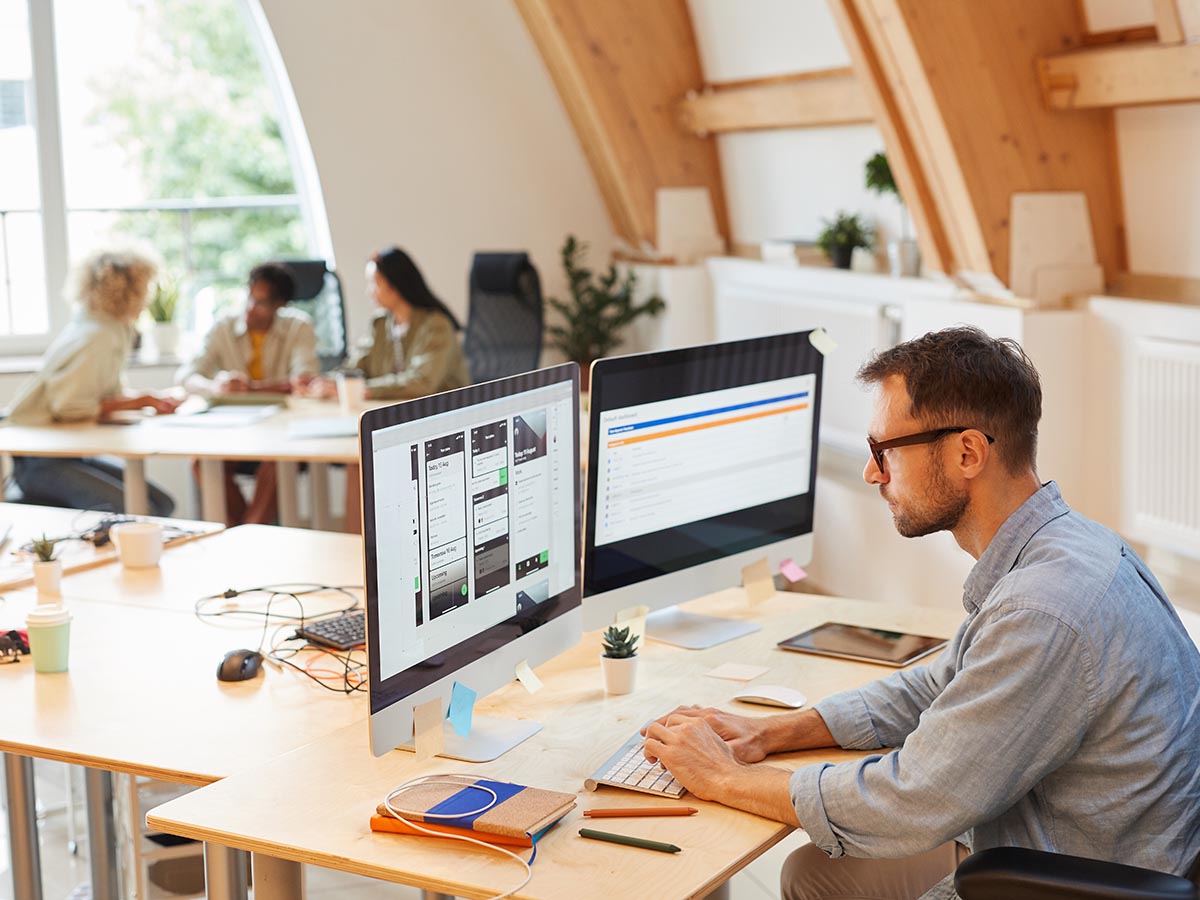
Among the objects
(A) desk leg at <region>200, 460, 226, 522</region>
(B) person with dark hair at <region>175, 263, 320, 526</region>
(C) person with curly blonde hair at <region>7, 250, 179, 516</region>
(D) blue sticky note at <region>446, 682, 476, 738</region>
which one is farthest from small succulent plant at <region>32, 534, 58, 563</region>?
(B) person with dark hair at <region>175, 263, 320, 526</region>

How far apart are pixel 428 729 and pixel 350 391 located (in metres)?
3.06

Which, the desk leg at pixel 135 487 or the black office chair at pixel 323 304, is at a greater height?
the black office chair at pixel 323 304

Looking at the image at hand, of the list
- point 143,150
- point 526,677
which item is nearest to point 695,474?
point 526,677

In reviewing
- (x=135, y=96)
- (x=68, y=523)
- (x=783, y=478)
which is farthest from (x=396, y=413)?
(x=135, y=96)

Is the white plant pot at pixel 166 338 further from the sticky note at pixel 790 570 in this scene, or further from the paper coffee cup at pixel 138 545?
the sticky note at pixel 790 570

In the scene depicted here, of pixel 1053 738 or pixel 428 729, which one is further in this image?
pixel 428 729

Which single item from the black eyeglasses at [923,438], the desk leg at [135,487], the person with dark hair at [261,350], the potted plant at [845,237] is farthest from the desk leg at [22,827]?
the potted plant at [845,237]

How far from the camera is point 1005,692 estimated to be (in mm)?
1554

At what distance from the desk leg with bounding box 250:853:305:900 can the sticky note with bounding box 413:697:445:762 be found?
22 cm

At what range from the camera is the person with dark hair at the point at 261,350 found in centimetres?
528

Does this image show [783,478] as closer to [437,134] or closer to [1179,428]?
[1179,428]

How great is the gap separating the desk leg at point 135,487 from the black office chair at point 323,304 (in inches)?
57.2

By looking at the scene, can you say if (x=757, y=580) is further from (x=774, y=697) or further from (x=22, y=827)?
(x=22, y=827)

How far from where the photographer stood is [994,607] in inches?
63.8
